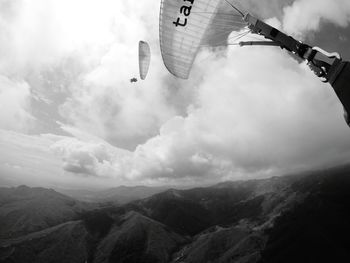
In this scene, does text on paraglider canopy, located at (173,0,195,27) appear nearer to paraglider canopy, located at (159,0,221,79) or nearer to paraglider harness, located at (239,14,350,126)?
paraglider canopy, located at (159,0,221,79)

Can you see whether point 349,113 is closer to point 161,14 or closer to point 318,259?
point 161,14

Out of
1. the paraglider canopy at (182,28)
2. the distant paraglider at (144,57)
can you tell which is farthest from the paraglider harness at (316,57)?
the distant paraglider at (144,57)

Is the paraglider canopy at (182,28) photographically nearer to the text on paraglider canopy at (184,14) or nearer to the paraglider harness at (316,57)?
the text on paraglider canopy at (184,14)

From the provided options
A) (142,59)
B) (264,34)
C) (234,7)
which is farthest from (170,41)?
(142,59)

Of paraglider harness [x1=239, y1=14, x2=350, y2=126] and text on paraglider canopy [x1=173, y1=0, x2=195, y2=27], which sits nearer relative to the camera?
paraglider harness [x1=239, y1=14, x2=350, y2=126]

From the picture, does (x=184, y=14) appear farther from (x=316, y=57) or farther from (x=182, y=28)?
(x=316, y=57)

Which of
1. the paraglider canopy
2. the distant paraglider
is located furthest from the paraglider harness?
the distant paraglider

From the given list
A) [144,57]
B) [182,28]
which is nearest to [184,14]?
[182,28]
